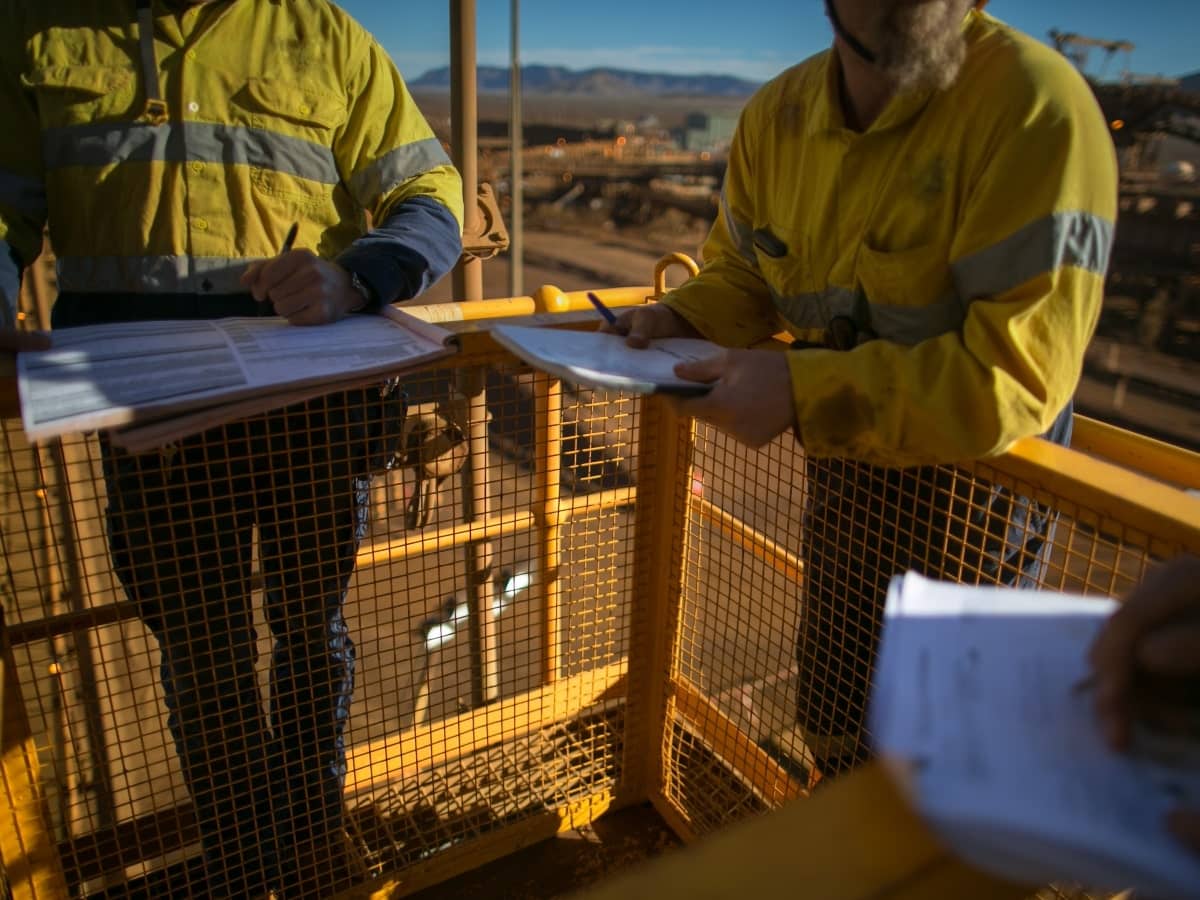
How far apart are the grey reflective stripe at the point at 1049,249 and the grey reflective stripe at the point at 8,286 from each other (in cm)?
153

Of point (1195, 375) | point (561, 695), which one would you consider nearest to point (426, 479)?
point (561, 695)

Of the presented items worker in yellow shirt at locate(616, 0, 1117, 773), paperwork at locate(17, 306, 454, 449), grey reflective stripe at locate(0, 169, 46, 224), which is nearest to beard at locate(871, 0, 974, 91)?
worker in yellow shirt at locate(616, 0, 1117, 773)

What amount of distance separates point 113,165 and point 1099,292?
5.86 ft

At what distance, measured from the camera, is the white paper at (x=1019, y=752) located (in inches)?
22.3

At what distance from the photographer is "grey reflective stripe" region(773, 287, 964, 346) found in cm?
137

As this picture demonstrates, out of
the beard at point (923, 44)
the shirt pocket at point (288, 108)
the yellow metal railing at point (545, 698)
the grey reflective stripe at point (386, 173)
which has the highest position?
the beard at point (923, 44)

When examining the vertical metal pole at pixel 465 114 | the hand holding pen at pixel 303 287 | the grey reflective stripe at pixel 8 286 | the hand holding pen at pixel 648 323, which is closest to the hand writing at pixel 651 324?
the hand holding pen at pixel 648 323

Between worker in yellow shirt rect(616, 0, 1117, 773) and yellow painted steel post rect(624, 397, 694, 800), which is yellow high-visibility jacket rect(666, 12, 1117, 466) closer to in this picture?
worker in yellow shirt rect(616, 0, 1117, 773)

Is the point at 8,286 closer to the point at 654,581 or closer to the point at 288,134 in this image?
the point at 288,134

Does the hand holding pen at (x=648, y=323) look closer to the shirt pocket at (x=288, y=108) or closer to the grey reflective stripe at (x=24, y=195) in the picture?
the shirt pocket at (x=288, y=108)

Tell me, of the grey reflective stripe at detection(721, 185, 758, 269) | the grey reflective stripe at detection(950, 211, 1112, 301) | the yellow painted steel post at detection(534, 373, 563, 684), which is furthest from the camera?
the yellow painted steel post at detection(534, 373, 563, 684)

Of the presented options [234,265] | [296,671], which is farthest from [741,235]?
[296,671]

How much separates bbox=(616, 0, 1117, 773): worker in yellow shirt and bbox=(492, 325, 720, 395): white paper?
0.18 ft

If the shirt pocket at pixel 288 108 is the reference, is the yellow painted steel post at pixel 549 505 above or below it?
below
